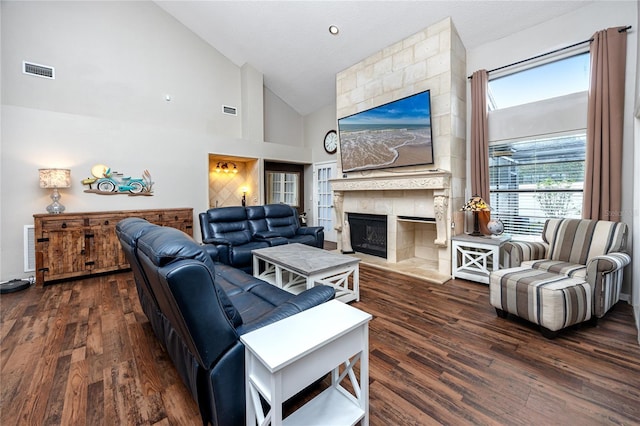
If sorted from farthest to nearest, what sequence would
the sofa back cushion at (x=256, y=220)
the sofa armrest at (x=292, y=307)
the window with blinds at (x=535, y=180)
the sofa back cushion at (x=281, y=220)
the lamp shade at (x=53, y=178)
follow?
the sofa back cushion at (x=281, y=220) → the sofa back cushion at (x=256, y=220) → the lamp shade at (x=53, y=178) → the window with blinds at (x=535, y=180) → the sofa armrest at (x=292, y=307)

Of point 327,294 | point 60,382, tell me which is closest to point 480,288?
point 327,294

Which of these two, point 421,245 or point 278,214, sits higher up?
point 278,214

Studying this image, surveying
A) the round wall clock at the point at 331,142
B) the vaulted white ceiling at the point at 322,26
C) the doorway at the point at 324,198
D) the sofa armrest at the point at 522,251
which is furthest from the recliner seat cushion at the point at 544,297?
the round wall clock at the point at 331,142

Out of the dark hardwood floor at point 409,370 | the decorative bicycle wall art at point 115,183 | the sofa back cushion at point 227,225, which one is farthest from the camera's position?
the decorative bicycle wall art at point 115,183

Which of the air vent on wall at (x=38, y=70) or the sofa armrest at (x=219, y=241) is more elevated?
the air vent on wall at (x=38, y=70)

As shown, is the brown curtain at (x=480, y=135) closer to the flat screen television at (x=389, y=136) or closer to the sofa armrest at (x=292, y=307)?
the flat screen television at (x=389, y=136)

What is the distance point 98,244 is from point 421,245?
4996 mm

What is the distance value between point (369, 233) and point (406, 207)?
920mm

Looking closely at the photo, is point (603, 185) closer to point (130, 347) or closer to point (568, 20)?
point (568, 20)

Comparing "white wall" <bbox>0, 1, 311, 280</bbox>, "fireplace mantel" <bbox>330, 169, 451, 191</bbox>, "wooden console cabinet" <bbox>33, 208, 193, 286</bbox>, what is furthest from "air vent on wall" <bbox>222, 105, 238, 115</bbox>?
"fireplace mantel" <bbox>330, 169, 451, 191</bbox>

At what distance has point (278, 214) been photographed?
4695 millimetres

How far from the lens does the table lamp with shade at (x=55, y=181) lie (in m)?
3.61

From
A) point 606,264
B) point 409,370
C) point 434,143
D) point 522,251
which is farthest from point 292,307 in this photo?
point 434,143

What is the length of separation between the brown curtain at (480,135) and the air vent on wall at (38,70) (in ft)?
20.0
